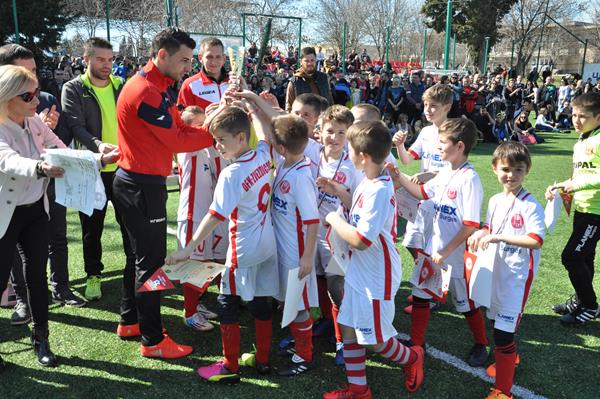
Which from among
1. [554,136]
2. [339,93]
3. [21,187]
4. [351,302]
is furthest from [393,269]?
[554,136]

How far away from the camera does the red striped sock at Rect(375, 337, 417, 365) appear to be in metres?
2.87

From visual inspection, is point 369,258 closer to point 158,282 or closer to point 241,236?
point 241,236

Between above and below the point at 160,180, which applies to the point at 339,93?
above

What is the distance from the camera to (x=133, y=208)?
126 inches

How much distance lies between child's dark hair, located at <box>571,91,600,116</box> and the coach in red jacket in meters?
2.87

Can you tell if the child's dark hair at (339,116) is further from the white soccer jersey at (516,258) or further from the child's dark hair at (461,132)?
the white soccer jersey at (516,258)

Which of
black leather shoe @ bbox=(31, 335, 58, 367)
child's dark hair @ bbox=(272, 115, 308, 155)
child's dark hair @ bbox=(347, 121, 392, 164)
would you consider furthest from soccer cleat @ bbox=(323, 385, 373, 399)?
black leather shoe @ bbox=(31, 335, 58, 367)

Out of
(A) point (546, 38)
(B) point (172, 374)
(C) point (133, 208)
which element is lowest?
→ (B) point (172, 374)

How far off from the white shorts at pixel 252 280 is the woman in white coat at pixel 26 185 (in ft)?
3.32

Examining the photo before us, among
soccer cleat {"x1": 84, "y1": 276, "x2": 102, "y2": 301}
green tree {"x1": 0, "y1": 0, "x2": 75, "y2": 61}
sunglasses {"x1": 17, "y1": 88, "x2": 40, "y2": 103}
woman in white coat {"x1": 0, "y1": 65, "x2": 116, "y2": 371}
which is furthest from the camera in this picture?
green tree {"x1": 0, "y1": 0, "x2": 75, "y2": 61}

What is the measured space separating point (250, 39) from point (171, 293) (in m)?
27.3

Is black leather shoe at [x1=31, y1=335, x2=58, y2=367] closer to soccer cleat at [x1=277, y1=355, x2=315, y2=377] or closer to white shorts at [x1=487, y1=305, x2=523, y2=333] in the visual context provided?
soccer cleat at [x1=277, y1=355, x2=315, y2=377]

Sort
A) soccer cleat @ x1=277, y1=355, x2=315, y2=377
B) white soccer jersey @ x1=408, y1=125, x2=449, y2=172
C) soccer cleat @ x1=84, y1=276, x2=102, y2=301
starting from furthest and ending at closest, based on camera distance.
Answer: soccer cleat @ x1=84, y1=276, x2=102, y2=301 → white soccer jersey @ x1=408, y1=125, x2=449, y2=172 → soccer cleat @ x1=277, y1=355, x2=315, y2=377

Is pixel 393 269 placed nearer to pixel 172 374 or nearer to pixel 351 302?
pixel 351 302
